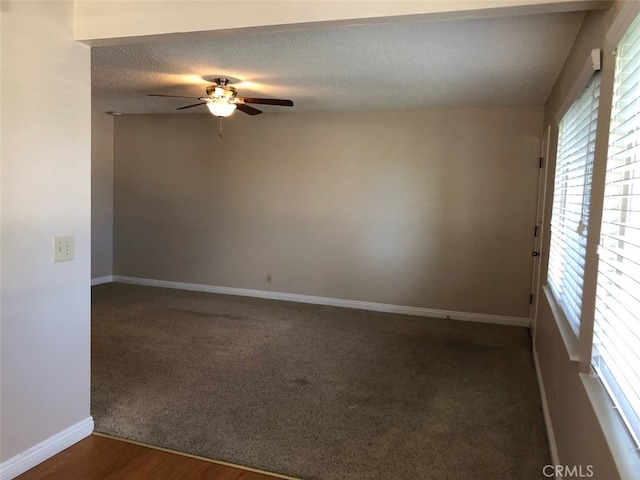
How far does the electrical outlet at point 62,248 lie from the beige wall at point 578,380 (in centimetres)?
233

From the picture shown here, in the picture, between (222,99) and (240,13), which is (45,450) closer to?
(240,13)

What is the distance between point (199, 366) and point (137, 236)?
3.51 meters

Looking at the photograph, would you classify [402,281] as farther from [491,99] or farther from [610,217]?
[610,217]

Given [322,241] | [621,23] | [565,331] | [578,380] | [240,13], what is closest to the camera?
[621,23]

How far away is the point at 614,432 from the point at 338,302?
424cm

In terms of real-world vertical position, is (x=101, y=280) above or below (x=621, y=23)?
below

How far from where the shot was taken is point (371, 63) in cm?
328

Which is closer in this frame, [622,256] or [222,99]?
[622,256]

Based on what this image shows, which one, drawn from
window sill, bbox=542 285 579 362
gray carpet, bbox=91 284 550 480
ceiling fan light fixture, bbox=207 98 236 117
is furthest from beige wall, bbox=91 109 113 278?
window sill, bbox=542 285 579 362

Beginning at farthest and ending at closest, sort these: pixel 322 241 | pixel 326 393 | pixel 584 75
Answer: pixel 322 241
pixel 326 393
pixel 584 75

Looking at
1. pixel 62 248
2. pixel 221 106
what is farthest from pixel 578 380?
pixel 221 106

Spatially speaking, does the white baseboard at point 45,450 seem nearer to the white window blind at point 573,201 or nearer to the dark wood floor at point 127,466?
the dark wood floor at point 127,466

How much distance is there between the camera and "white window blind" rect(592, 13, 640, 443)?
1253 millimetres

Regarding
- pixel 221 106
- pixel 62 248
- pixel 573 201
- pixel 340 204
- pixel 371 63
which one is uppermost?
pixel 371 63
